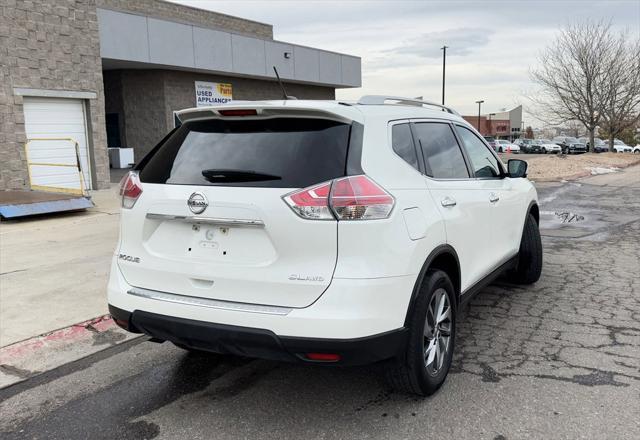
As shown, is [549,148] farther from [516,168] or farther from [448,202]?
[448,202]

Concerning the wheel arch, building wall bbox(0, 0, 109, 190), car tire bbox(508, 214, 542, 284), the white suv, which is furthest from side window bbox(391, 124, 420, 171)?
building wall bbox(0, 0, 109, 190)

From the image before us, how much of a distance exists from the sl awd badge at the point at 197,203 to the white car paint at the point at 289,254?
0.10ft

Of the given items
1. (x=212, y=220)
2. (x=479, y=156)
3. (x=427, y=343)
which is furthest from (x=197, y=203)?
(x=479, y=156)

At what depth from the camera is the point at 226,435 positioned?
3.06 metres

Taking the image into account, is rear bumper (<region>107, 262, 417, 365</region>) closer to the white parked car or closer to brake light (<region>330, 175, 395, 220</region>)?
brake light (<region>330, 175, 395, 220</region>)

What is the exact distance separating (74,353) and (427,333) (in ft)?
8.91

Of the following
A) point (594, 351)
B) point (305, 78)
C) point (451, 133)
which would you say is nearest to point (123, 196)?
point (451, 133)

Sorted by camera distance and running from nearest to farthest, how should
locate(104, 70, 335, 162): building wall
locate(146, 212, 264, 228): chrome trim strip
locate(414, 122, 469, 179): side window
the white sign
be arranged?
1. locate(146, 212, 264, 228): chrome trim strip
2. locate(414, 122, 469, 179): side window
3. locate(104, 70, 335, 162): building wall
4. the white sign

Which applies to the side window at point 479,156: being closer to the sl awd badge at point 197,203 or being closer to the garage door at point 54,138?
the sl awd badge at point 197,203

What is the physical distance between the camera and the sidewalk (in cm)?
492

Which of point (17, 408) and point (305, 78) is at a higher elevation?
point (305, 78)

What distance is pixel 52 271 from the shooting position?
6.50 meters

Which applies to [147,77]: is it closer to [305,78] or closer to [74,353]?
[305,78]

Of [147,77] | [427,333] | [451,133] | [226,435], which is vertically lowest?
[226,435]
